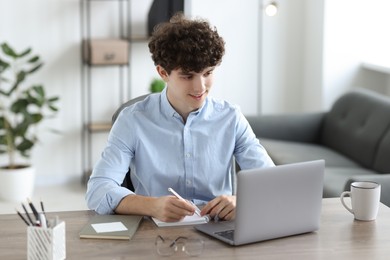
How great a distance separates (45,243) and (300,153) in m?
2.96

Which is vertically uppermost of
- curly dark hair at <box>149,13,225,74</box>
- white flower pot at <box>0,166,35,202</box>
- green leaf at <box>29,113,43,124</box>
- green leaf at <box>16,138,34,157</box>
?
curly dark hair at <box>149,13,225,74</box>

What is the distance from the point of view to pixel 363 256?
202 centimetres

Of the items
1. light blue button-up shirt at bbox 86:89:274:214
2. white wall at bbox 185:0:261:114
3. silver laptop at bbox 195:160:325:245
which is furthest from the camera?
white wall at bbox 185:0:261:114

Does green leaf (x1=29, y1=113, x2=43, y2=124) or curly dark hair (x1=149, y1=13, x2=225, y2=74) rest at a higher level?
curly dark hair (x1=149, y1=13, x2=225, y2=74)

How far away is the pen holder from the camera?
1.93 m

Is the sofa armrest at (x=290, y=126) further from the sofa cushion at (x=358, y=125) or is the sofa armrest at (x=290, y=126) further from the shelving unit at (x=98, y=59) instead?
the shelving unit at (x=98, y=59)

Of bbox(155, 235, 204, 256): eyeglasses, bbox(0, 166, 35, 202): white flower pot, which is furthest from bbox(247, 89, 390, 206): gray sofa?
bbox(155, 235, 204, 256): eyeglasses

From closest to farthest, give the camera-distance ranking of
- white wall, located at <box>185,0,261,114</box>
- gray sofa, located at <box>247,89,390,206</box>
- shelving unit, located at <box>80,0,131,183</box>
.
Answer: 1. gray sofa, located at <box>247,89,390,206</box>
2. shelving unit, located at <box>80,0,131,183</box>
3. white wall, located at <box>185,0,261,114</box>

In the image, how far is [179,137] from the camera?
2.57 m

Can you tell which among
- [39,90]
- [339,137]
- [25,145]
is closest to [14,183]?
[25,145]

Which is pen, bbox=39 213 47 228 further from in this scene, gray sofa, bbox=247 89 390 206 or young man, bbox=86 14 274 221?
gray sofa, bbox=247 89 390 206

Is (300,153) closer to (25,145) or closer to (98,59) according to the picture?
(98,59)

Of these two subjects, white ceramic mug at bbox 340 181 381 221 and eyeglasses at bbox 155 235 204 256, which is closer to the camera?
eyeglasses at bbox 155 235 204 256

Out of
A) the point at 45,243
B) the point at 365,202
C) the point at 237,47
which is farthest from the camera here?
the point at 237,47
